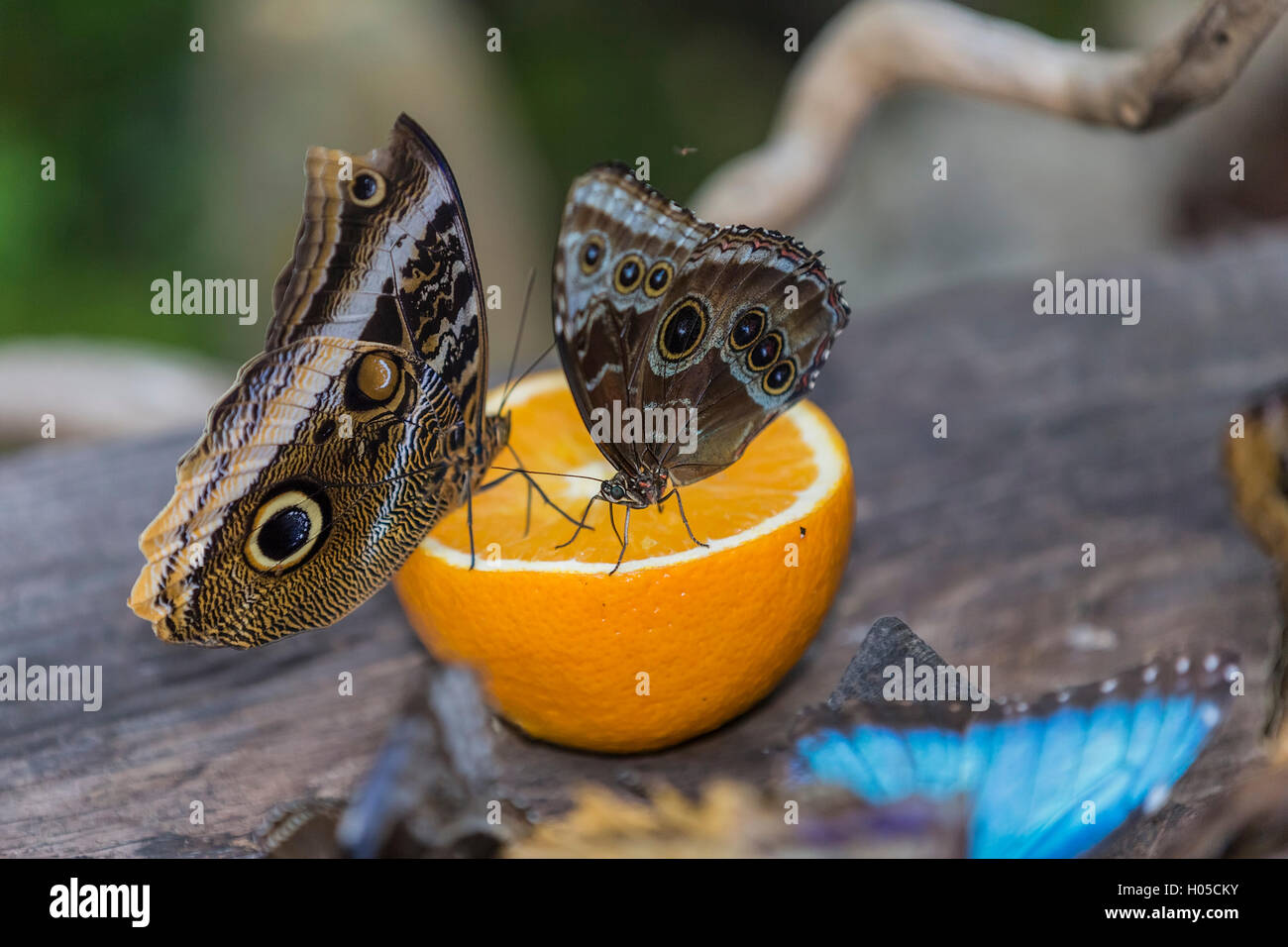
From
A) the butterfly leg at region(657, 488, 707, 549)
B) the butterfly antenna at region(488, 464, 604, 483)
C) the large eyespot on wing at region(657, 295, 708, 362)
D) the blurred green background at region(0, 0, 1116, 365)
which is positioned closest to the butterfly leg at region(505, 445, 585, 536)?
the butterfly antenna at region(488, 464, 604, 483)

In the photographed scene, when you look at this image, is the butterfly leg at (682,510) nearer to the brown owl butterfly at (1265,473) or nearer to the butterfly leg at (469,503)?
the butterfly leg at (469,503)

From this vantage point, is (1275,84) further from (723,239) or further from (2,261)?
(2,261)

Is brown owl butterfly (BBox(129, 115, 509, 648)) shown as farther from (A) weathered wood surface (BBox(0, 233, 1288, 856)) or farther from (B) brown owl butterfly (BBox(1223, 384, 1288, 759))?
(B) brown owl butterfly (BBox(1223, 384, 1288, 759))

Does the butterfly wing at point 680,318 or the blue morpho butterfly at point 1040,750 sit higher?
the butterfly wing at point 680,318

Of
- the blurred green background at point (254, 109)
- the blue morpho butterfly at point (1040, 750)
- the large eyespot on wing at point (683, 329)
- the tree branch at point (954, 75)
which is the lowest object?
the blue morpho butterfly at point (1040, 750)

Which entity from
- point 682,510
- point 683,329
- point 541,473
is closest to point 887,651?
point 682,510

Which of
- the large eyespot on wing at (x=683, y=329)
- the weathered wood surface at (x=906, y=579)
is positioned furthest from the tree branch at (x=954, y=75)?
the large eyespot on wing at (x=683, y=329)

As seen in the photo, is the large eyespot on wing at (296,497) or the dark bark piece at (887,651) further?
the large eyespot on wing at (296,497)

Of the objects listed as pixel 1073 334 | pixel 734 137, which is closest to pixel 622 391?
pixel 1073 334
